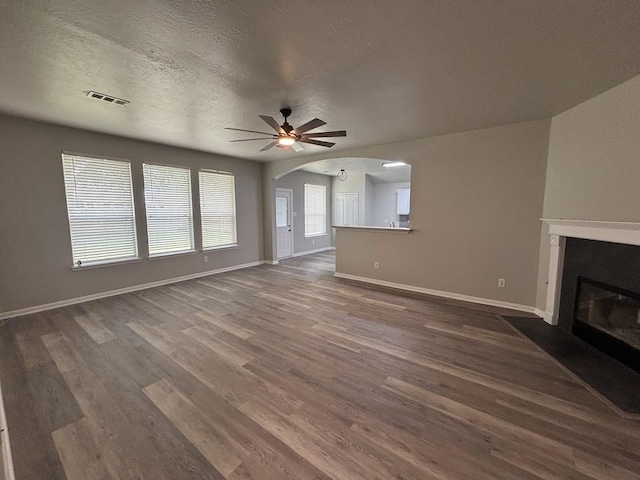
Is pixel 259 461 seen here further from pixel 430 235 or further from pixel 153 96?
pixel 430 235

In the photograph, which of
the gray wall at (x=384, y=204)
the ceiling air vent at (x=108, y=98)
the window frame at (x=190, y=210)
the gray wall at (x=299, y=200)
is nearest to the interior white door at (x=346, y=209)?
the gray wall at (x=384, y=204)

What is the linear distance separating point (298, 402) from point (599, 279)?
3369 mm

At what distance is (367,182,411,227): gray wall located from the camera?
942cm

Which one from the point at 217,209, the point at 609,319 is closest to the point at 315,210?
the point at 217,209

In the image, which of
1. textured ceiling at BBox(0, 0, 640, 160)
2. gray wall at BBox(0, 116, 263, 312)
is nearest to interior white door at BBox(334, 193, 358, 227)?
textured ceiling at BBox(0, 0, 640, 160)

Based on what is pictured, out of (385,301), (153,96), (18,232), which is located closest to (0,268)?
(18,232)

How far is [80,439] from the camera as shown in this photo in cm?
167

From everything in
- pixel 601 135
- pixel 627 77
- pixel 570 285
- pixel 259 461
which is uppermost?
pixel 627 77

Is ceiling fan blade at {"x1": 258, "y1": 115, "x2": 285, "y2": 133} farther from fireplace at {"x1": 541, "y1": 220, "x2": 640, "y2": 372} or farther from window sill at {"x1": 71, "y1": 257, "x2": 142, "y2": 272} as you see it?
window sill at {"x1": 71, "y1": 257, "x2": 142, "y2": 272}

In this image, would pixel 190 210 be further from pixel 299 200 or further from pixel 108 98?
pixel 299 200

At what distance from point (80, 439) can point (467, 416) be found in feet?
8.56

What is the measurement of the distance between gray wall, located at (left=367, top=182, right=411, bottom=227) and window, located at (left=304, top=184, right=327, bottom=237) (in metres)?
1.71

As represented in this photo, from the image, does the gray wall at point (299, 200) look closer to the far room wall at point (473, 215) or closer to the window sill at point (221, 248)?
the window sill at point (221, 248)

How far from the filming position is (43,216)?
3.78 meters
